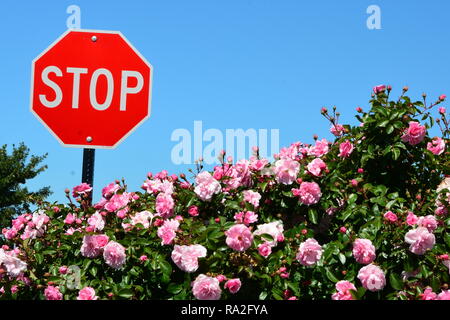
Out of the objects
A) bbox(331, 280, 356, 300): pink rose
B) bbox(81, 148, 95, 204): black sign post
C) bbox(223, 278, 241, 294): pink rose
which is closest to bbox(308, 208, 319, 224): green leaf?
bbox(331, 280, 356, 300): pink rose

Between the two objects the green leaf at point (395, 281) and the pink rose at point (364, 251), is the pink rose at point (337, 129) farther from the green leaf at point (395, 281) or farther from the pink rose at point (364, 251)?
the green leaf at point (395, 281)

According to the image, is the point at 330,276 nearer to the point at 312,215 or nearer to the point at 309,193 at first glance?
the point at 312,215

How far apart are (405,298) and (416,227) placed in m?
0.47

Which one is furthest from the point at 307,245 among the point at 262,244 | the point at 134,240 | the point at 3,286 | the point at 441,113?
the point at 3,286

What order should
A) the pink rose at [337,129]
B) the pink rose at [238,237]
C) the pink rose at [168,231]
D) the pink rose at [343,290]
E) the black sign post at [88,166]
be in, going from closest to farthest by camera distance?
the pink rose at [343,290], the pink rose at [238,237], the pink rose at [168,231], the pink rose at [337,129], the black sign post at [88,166]

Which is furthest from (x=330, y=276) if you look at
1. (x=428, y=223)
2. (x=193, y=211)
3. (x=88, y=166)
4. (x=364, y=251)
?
(x=88, y=166)

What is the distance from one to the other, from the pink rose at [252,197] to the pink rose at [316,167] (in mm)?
441

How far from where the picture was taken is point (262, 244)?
4223mm

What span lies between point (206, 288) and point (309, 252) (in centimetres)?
74

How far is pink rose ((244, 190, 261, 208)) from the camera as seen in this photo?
15.3 ft

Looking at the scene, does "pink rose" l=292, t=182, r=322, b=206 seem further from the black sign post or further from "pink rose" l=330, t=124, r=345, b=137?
the black sign post

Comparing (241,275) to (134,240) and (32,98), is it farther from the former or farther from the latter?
(32,98)

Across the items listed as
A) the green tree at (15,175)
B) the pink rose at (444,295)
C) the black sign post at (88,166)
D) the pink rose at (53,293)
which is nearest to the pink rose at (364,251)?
the pink rose at (444,295)

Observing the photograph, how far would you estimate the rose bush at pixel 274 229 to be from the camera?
13.5 ft
